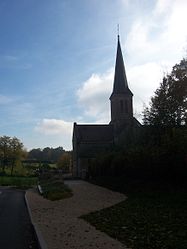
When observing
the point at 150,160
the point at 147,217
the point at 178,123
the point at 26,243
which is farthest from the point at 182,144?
the point at 178,123

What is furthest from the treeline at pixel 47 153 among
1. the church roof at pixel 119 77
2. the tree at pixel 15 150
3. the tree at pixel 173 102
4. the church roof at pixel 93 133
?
the tree at pixel 173 102

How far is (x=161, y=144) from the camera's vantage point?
73.2ft

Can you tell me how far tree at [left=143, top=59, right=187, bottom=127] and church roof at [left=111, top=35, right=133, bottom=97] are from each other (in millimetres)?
29747

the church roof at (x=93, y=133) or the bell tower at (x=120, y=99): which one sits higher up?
the bell tower at (x=120, y=99)

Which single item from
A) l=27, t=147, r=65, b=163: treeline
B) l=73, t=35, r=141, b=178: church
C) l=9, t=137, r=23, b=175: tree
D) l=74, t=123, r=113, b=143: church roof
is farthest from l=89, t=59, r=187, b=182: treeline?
l=27, t=147, r=65, b=163: treeline

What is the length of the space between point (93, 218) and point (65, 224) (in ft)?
4.42

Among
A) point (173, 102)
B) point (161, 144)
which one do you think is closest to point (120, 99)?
point (173, 102)

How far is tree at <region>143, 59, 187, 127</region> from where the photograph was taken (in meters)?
32.5

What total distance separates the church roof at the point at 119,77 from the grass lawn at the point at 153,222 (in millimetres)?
47618

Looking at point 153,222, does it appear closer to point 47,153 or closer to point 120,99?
point 120,99

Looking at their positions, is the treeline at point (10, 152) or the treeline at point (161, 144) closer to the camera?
Answer: the treeline at point (161, 144)

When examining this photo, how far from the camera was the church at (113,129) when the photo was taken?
65.2m

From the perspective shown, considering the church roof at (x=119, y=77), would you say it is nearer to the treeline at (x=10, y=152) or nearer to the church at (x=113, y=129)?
the church at (x=113, y=129)

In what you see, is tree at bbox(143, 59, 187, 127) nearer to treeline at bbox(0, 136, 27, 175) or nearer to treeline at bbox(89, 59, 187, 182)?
treeline at bbox(89, 59, 187, 182)
